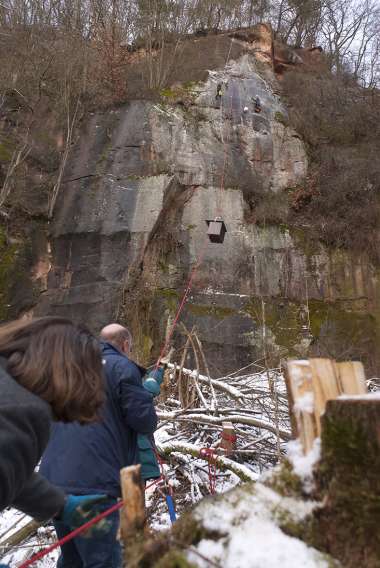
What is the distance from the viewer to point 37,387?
144cm

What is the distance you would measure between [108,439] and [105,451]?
0.07 m

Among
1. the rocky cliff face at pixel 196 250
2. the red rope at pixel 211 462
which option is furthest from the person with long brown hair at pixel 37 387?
the rocky cliff face at pixel 196 250

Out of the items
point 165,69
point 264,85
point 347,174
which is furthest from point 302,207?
point 165,69

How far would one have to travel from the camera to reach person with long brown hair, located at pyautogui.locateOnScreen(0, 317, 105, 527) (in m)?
1.32

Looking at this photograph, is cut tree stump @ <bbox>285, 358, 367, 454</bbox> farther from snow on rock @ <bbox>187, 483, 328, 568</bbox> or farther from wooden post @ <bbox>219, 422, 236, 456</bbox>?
wooden post @ <bbox>219, 422, 236, 456</bbox>

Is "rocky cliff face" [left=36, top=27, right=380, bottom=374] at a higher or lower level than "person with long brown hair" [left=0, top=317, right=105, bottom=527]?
higher

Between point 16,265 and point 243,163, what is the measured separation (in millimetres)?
6698

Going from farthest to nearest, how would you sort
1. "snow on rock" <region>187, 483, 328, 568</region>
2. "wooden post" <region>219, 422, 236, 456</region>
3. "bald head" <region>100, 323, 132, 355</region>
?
1. "wooden post" <region>219, 422, 236, 456</region>
2. "bald head" <region>100, 323, 132, 355</region>
3. "snow on rock" <region>187, 483, 328, 568</region>

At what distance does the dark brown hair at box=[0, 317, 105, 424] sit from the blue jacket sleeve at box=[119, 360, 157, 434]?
1014 mm

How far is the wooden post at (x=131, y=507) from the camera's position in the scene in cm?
120

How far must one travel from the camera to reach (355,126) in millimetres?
13719

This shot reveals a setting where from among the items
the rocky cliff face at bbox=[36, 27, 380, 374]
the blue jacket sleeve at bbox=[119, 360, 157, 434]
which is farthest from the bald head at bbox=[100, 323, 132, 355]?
the rocky cliff face at bbox=[36, 27, 380, 374]

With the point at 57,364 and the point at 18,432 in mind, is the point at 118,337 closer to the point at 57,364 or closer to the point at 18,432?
the point at 57,364

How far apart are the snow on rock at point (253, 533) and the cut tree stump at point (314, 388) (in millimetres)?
175
